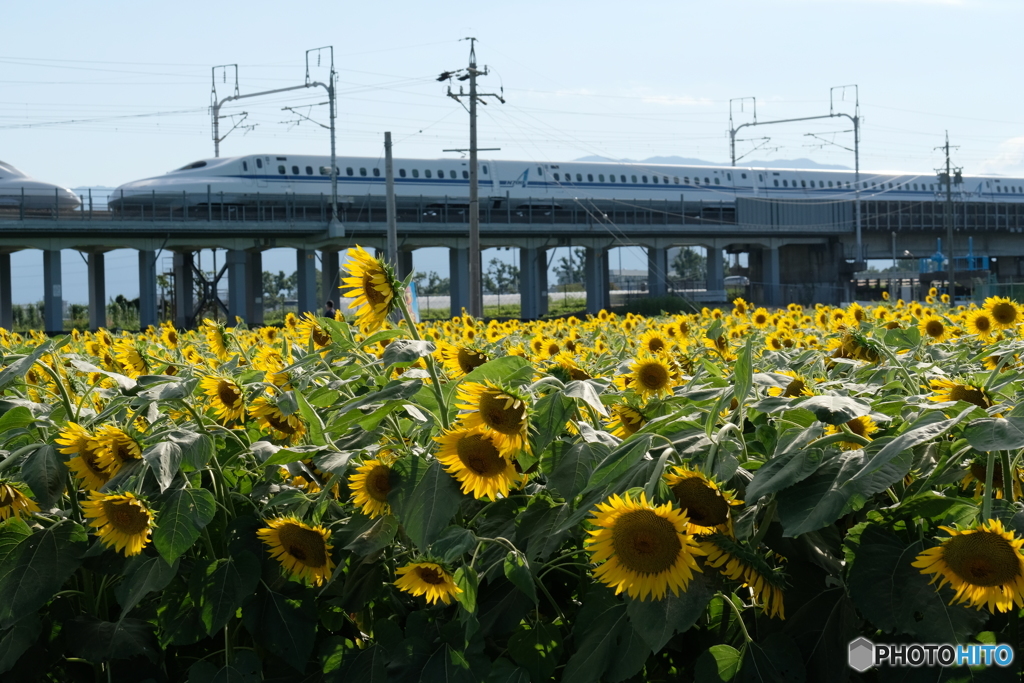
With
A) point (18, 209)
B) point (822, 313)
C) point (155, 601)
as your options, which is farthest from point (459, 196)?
point (155, 601)

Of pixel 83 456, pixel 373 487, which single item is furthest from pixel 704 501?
pixel 83 456

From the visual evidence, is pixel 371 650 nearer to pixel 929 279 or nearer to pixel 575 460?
pixel 575 460

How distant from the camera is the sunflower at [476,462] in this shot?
2059 mm

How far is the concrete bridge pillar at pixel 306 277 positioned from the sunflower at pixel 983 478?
154 feet

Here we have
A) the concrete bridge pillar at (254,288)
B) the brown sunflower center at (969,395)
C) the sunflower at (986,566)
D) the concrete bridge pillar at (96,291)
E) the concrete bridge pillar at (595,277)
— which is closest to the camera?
the sunflower at (986,566)

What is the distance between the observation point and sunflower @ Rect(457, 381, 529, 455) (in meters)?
2.02

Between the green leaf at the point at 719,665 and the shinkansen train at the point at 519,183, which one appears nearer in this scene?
the green leaf at the point at 719,665

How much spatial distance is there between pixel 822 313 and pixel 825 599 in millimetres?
5667

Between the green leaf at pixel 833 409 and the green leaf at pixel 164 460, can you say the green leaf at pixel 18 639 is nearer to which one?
the green leaf at pixel 164 460

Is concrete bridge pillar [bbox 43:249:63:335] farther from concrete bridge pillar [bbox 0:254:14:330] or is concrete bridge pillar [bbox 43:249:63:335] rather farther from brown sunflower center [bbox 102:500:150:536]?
brown sunflower center [bbox 102:500:150:536]

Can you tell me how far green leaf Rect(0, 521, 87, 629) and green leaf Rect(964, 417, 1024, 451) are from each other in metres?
2.09

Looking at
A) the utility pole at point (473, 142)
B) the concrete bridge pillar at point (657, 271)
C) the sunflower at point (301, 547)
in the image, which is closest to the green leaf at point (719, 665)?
the sunflower at point (301, 547)

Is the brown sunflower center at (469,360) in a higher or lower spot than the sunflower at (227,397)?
higher

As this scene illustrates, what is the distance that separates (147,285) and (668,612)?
144 feet
